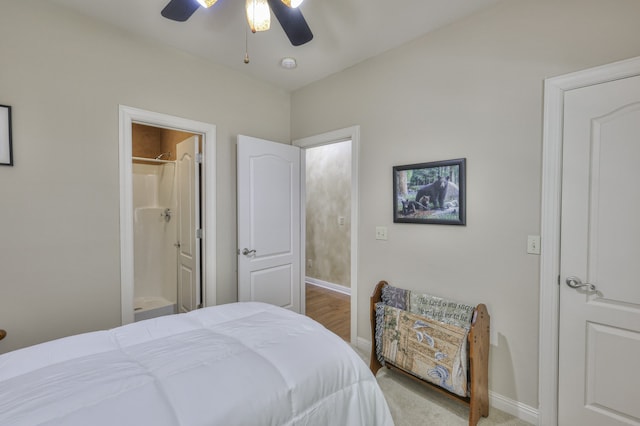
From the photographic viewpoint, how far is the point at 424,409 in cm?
196

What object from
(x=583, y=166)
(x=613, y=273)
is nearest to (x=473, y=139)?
(x=583, y=166)

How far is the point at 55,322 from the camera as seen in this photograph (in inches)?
77.0

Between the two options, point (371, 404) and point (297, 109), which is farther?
point (297, 109)

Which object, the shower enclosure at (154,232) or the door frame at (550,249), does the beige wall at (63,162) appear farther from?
the door frame at (550,249)

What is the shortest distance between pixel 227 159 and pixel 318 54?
1.26 meters

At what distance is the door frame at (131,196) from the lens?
7.23 ft

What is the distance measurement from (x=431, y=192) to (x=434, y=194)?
27mm

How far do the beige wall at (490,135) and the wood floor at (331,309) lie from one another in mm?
1066

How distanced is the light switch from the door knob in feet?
4.00

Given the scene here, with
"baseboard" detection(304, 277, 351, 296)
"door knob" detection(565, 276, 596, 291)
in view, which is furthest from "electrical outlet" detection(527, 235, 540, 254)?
"baseboard" detection(304, 277, 351, 296)

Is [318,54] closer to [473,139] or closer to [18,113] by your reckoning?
[473,139]

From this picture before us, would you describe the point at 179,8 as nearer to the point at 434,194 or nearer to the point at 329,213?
the point at 434,194

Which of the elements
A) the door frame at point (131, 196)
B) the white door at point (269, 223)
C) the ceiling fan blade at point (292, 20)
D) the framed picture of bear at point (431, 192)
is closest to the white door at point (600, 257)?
the framed picture of bear at point (431, 192)

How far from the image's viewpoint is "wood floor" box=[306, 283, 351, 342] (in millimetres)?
3304
